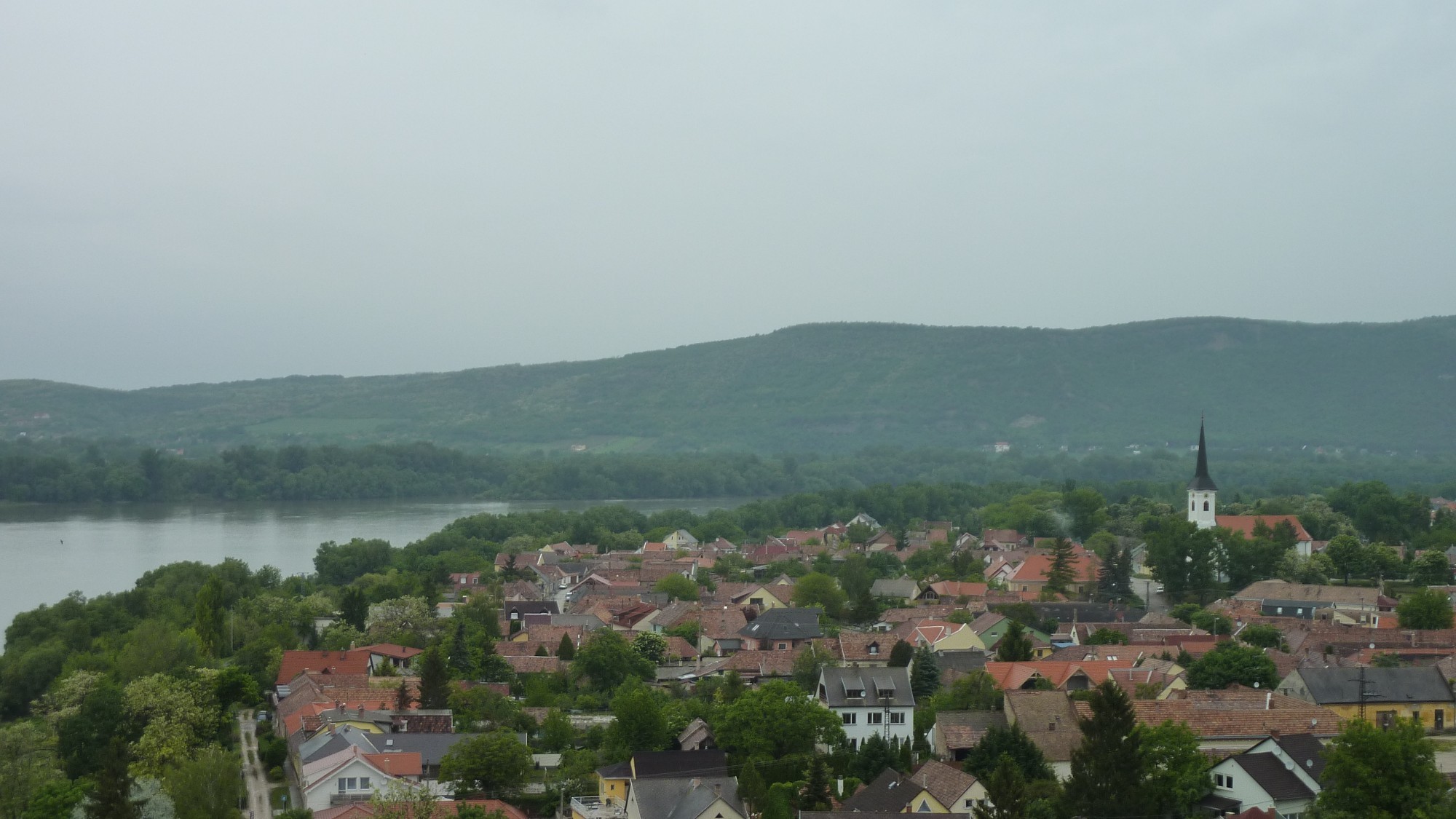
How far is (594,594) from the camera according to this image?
1645 inches

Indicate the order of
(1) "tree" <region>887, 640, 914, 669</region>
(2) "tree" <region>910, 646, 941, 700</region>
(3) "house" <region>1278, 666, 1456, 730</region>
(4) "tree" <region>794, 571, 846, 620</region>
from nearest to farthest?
(3) "house" <region>1278, 666, 1456, 730</region> → (2) "tree" <region>910, 646, 941, 700</region> → (1) "tree" <region>887, 640, 914, 669</region> → (4) "tree" <region>794, 571, 846, 620</region>

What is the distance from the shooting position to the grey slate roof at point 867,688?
23.0 m

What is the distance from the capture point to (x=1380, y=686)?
23.0 meters

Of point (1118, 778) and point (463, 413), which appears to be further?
point (463, 413)

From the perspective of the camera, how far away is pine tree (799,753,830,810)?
1842 centimetres

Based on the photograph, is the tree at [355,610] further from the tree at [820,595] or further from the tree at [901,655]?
the tree at [901,655]

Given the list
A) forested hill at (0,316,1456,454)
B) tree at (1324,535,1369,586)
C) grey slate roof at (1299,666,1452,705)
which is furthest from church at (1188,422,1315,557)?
forested hill at (0,316,1456,454)

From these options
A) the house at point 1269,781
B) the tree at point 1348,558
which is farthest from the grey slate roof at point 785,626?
the tree at point 1348,558

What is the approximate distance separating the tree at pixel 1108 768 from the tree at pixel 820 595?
2065cm

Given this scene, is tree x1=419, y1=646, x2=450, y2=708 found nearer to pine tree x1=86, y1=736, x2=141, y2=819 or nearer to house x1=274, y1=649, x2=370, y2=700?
house x1=274, y1=649, x2=370, y2=700

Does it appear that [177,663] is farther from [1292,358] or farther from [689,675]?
[1292,358]

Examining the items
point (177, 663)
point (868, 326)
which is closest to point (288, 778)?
point (177, 663)

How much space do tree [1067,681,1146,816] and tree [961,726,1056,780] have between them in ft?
9.66

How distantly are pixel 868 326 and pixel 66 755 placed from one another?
17163 cm
